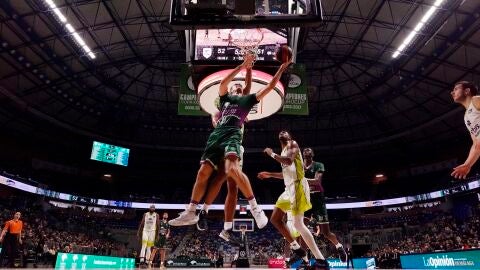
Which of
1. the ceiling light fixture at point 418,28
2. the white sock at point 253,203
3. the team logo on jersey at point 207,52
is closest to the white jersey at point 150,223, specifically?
the team logo on jersey at point 207,52

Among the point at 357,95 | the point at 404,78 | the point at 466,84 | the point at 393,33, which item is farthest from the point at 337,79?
the point at 466,84

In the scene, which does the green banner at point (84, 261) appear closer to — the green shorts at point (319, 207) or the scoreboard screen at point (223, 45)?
the scoreboard screen at point (223, 45)

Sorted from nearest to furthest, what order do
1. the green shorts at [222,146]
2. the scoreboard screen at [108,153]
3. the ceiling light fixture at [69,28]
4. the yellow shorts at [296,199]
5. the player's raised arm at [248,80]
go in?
the green shorts at [222,146] → the player's raised arm at [248,80] → the yellow shorts at [296,199] → the ceiling light fixture at [69,28] → the scoreboard screen at [108,153]

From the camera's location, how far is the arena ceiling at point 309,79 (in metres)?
17.7

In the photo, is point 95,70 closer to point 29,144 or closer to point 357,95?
point 29,144

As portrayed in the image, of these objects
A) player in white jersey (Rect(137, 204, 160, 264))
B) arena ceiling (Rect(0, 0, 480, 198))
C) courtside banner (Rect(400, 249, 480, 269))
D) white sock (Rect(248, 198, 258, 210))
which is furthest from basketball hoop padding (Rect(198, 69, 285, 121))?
arena ceiling (Rect(0, 0, 480, 198))

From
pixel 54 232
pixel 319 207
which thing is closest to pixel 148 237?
pixel 319 207

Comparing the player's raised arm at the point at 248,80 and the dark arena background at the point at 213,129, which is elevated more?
the dark arena background at the point at 213,129

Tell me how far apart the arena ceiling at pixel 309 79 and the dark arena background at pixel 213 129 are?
117mm

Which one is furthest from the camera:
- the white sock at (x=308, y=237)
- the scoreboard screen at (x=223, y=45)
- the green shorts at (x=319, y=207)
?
the scoreboard screen at (x=223, y=45)

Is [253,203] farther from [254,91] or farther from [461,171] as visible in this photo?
[254,91]

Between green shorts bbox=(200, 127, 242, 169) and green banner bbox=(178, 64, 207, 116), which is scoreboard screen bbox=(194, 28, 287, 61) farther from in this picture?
green shorts bbox=(200, 127, 242, 169)

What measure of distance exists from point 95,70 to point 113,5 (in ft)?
20.6

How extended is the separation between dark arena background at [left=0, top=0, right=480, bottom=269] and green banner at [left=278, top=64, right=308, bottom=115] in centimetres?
4
